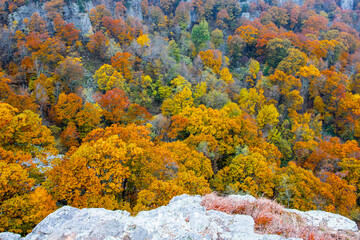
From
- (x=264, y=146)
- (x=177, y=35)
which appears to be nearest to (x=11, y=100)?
(x=264, y=146)

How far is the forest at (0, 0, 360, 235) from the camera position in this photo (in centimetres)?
1434

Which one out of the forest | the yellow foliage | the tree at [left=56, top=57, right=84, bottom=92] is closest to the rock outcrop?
the forest

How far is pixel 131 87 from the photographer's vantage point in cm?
3447

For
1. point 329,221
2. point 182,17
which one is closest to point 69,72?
point 329,221

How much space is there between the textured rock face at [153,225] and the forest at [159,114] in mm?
5201

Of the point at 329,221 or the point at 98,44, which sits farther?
the point at 98,44

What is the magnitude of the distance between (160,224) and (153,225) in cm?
Answer: 23

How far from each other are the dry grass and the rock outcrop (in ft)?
1.28

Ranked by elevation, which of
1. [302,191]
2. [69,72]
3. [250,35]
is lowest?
[302,191]

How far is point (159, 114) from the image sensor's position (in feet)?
101

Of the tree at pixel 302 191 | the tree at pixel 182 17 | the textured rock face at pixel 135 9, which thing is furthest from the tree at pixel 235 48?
the tree at pixel 302 191

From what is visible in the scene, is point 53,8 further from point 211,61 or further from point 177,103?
point 211,61

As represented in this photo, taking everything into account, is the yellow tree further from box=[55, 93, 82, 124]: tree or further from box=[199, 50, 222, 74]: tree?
box=[199, 50, 222, 74]: tree

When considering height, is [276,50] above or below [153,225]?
below
